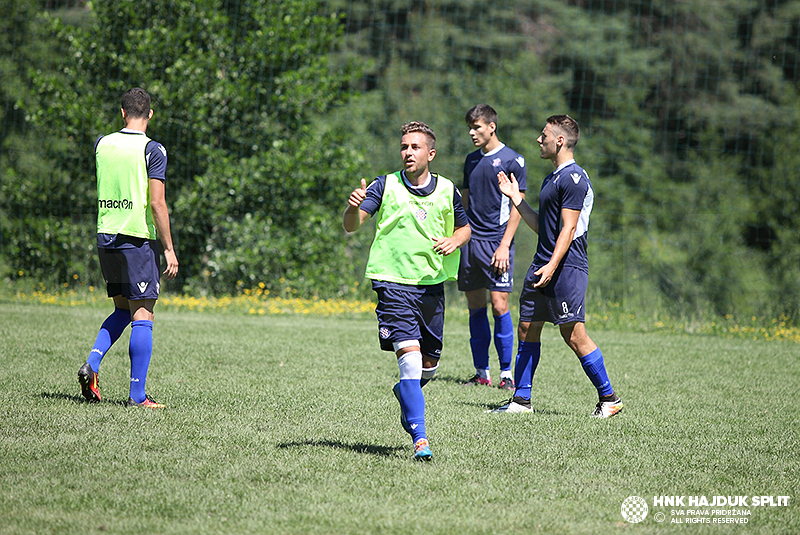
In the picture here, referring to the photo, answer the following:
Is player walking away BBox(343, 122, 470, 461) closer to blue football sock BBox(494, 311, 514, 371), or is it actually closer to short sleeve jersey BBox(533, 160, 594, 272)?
short sleeve jersey BBox(533, 160, 594, 272)

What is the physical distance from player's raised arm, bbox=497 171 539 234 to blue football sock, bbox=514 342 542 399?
31.6 inches

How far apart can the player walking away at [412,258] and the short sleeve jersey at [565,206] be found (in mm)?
1103

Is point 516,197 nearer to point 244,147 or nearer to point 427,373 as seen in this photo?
point 427,373

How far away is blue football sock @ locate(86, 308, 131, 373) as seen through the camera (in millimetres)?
5245

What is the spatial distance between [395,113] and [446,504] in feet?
58.7

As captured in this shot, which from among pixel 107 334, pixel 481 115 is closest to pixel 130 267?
pixel 107 334

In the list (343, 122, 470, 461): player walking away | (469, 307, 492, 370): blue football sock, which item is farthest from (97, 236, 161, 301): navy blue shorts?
(469, 307, 492, 370): blue football sock

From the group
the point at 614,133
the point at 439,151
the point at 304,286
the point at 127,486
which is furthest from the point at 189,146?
the point at 614,133

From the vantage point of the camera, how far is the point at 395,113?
20719mm

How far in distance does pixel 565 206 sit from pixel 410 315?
5.14ft

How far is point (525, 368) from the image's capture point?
5578 millimetres

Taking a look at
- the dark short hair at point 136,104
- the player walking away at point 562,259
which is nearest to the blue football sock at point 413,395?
the player walking away at point 562,259

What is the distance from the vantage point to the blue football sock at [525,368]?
555 centimetres

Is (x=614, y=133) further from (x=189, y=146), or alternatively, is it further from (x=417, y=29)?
→ (x=189, y=146)
